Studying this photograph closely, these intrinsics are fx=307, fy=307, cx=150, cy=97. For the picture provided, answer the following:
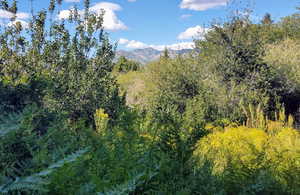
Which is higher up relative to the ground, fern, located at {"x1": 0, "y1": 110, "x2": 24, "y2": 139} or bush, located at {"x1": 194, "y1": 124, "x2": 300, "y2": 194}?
fern, located at {"x1": 0, "y1": 110, "x2": 24, "y2": 139}

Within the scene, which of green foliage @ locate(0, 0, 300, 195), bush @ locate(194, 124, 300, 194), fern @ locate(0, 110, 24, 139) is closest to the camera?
fern @ locate(0, 110, 24, 139)

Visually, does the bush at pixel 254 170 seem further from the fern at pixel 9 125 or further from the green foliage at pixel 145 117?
the fern at pixel 9 125

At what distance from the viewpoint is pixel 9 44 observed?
594cm

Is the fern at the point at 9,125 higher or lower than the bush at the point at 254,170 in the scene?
higher

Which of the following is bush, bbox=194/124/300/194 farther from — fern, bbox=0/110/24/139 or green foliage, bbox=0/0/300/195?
fern, bbox=0/110/24/139

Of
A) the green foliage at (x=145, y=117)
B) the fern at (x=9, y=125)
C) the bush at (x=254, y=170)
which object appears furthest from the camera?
the bush at (x=254, y=170)

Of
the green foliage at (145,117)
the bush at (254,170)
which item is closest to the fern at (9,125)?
the green foliage at (145,117)

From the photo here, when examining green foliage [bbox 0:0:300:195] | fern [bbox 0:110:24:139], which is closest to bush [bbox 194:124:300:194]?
green foliage [bbox 0:0:300:195]

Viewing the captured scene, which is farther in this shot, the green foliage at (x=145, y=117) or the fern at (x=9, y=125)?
the green foliage at (x=145, y=117)

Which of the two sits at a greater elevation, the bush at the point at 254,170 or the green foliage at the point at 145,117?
the green foliage at the point at 145,117

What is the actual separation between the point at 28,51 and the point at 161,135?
193 inches

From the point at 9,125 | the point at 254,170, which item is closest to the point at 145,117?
the point at 254,170

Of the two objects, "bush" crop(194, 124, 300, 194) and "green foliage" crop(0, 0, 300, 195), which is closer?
"green foliage" crop(0, 0, 300, 195)

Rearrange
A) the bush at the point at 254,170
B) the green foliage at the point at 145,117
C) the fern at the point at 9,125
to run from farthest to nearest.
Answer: the bush at the point at 254,170 < the green foliage at the point at 145,117 < the fern at the point at 9,125
